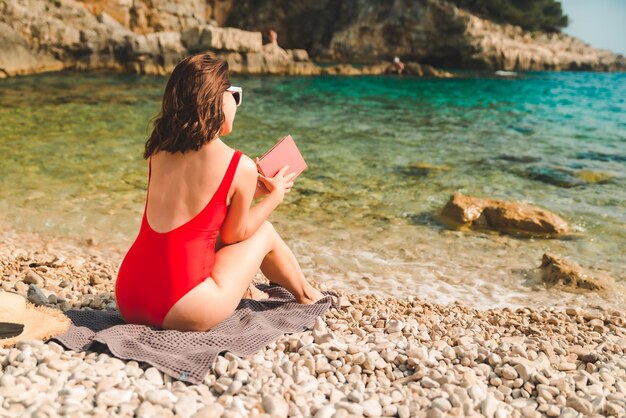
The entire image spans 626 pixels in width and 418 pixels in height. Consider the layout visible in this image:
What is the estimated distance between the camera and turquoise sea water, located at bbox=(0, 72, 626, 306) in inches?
257

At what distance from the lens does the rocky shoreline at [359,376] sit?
2871 millimetres

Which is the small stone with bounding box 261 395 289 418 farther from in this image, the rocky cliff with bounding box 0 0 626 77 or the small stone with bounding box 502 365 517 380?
the rocky cliff with bounding box 0 0 626 77

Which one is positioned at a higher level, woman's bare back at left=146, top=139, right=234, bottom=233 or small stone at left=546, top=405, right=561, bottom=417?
woman's bare back at left=146, top=139, right=234, bottom=233

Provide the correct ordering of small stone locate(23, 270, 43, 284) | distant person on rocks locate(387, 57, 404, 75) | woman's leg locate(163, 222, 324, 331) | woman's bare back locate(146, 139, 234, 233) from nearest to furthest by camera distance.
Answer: woman's bare back locate(146, 139, 234, 233) < woman's leg locate(163, 222, 324, 331) < small stone locate(23, 270, 43, 284) < distant person on rocks locate(387, 57, 404, 75)

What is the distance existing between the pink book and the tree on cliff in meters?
50.8

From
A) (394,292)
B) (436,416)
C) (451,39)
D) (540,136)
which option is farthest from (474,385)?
(451,39)

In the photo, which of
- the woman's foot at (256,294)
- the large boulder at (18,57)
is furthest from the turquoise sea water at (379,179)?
the large boulder at (18,57)

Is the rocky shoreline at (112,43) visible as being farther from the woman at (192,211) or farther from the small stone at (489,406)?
the small stone at (489,406)

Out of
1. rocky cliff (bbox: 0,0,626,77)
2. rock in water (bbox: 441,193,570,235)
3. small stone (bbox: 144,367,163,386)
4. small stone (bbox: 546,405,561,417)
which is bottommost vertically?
rock in water (bbox: 441,193,570,235)

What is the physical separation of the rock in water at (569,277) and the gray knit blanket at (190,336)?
2968 millimetres

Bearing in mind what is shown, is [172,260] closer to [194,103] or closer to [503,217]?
[194,103]

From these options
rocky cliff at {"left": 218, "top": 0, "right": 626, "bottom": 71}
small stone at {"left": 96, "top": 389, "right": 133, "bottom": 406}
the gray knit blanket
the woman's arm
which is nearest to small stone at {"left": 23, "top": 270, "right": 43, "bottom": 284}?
the gray knit blanket

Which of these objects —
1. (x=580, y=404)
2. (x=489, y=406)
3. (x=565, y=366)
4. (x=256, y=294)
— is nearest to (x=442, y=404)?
(x=489, y=406)

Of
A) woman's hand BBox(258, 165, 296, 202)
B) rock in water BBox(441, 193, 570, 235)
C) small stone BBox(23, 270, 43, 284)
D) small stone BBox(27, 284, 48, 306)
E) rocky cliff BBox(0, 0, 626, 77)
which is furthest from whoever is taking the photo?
rocky cliff BBox(0, 0, 626, 77)
